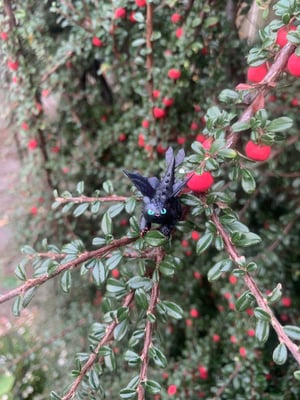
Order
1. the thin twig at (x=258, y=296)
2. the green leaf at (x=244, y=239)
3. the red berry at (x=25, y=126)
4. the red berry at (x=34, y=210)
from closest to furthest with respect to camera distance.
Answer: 1. the thin twig at (x=258, y=296)
2. the green leaf at (x=244, y=239)
3. the red berry at (x=25, y=126)
4. the red berry at (x=34, y=210)

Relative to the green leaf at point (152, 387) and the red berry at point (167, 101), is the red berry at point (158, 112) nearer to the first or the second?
the red berry at point (167, 101)

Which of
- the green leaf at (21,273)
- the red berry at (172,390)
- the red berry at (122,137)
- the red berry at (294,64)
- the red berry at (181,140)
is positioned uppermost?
the red berry at (294,64)

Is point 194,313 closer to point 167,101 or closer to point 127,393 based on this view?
point 167,101

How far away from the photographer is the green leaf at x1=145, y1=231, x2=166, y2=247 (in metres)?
0.63

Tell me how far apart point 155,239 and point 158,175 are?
2.09 feet

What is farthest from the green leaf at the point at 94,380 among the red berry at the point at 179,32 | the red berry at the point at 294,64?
the red berry at the point at 179,32

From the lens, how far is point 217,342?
1347 millimetres

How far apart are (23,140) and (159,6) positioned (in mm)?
567

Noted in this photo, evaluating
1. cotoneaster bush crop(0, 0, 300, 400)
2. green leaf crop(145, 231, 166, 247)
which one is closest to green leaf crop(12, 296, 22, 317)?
cotoneaster bush crop(0, 0, 300, 400)

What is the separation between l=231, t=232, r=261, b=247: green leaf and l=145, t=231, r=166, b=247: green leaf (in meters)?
0.10

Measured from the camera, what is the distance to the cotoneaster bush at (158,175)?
0.68 metres

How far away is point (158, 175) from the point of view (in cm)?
125

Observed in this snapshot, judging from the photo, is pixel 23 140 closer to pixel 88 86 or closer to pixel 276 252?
pixel 88 86

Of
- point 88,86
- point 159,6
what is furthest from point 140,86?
point 88,86
